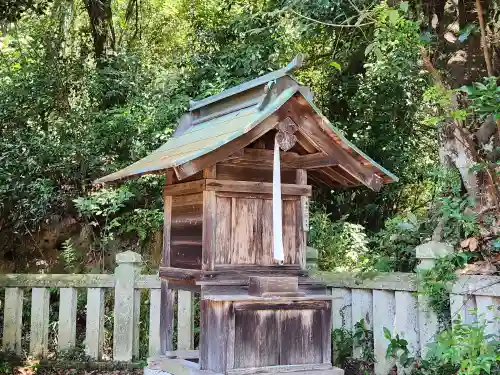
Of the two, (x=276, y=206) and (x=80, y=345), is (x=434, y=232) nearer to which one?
(x=276, y=206)

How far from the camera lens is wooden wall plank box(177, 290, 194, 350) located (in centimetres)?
705

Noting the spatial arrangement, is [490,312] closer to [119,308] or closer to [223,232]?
[223,232]

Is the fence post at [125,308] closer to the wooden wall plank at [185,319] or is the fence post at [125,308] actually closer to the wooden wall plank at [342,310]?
the wooden wall plank at [185,319]

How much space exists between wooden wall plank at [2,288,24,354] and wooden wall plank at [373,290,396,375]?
16.3 feet

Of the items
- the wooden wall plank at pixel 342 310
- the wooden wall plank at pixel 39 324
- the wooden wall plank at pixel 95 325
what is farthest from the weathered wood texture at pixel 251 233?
the wooden wall plank at pixel 39 324

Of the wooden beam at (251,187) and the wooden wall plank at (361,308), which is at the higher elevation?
the wooden beam at (251,187)

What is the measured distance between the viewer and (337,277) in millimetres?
6188

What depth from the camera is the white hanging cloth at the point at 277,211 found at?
4.41 meters

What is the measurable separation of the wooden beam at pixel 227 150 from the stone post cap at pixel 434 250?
6.41ft

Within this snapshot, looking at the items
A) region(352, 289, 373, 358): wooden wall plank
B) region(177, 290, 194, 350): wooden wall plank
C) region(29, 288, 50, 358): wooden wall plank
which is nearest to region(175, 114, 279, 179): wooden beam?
region(352, 289, 373, 358): wooden wall plank

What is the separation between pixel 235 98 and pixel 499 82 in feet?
8.49

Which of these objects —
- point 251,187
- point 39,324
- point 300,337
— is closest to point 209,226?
point 251,187

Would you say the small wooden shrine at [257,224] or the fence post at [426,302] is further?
the fence post at [426,302]

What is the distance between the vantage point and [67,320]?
289 inches
